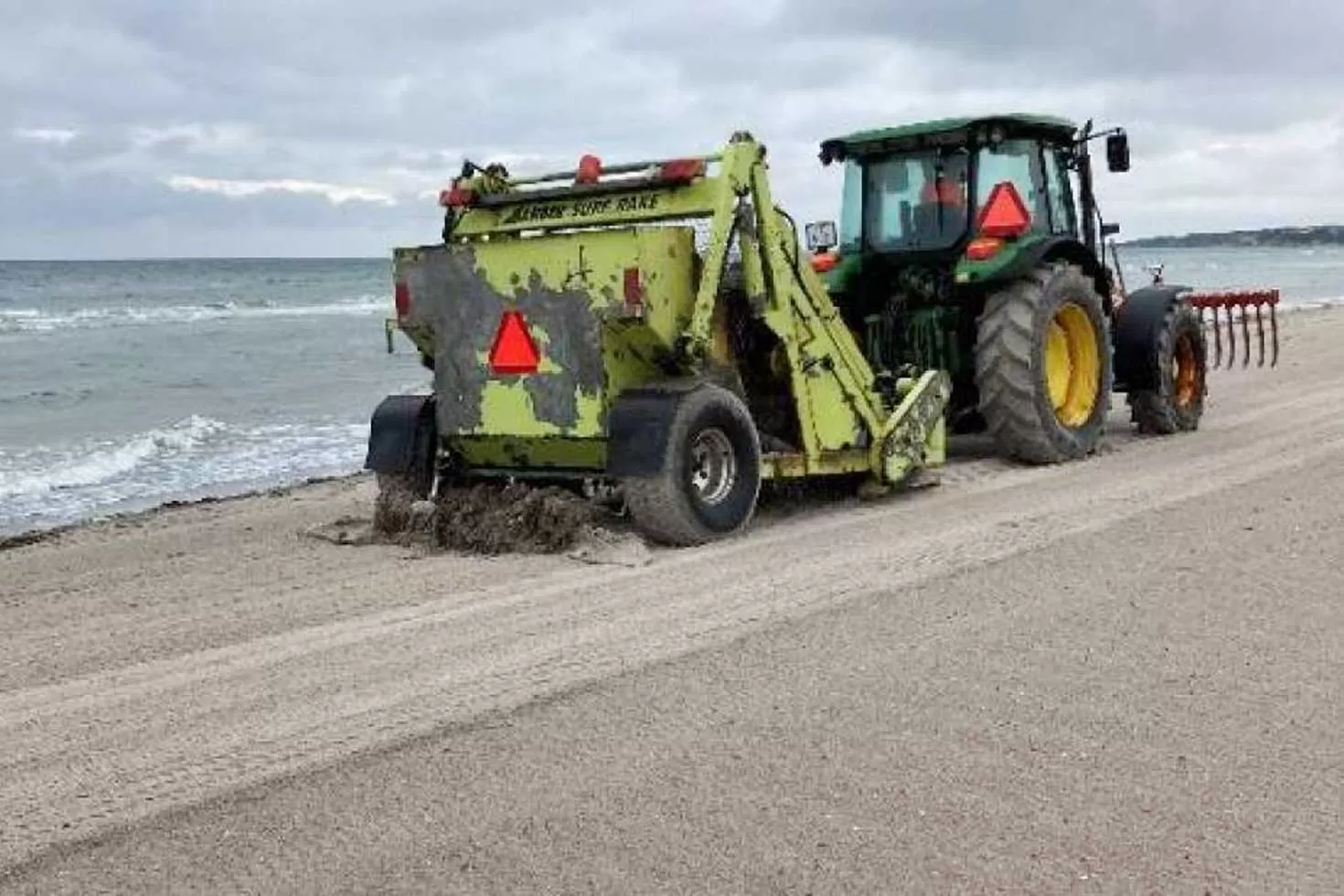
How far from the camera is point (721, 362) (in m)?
7.58

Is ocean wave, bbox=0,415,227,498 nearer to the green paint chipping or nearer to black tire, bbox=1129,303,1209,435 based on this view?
the green paint chipping

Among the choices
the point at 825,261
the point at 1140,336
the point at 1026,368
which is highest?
the point at 825,261

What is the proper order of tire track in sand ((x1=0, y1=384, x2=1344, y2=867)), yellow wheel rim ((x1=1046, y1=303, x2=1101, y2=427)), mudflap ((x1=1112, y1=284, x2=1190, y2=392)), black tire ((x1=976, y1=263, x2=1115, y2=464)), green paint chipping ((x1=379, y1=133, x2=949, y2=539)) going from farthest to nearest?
1. mudflap ((x1=1112, y1=284, x2=1190, y2=392))
2. yellow wheel rim ((x1=1046, y1=303, x2=1101, y2=427))
3. black tire ((x1=976, y1=263, x2=1115, y2=464))
4. green paint chipping ((x1=379, y1=133, x2=949, y2=539))
5. tire track in sand ((x1=0, y1=384, x2=1344, y2=867))

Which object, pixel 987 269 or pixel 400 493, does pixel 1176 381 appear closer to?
pixel 987 269

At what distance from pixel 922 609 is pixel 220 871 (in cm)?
296

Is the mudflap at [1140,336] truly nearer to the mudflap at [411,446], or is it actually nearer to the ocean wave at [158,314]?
the mudflap at [411,446]

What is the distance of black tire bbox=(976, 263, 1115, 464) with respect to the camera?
9.13 metres

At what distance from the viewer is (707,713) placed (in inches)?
179

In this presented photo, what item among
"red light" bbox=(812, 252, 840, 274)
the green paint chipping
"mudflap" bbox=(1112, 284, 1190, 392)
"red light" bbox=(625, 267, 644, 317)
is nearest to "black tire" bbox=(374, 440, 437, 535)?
the green paint chipping

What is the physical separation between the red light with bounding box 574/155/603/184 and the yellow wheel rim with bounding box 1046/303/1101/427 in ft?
12.2

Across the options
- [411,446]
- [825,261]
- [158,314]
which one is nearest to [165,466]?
[411,446]

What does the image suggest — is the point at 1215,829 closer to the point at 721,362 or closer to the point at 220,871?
the point at 220,871

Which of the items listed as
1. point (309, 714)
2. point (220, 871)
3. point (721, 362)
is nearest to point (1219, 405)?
point (721, 362)

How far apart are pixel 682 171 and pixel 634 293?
743 millimetres
